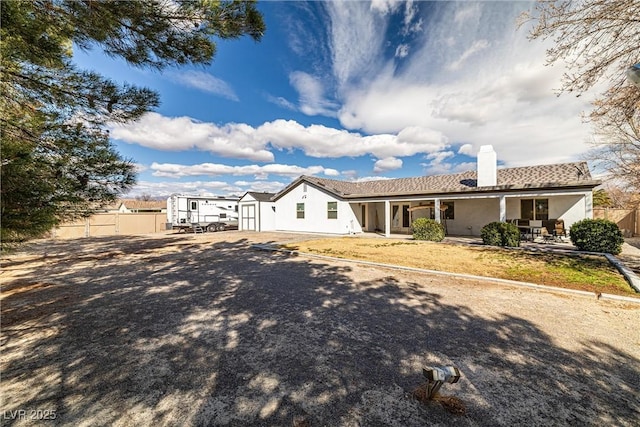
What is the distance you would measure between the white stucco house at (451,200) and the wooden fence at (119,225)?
11665 millimetres

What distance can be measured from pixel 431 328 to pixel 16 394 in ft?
16.5

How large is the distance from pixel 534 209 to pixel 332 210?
12.5 metres

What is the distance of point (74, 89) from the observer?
4.01m

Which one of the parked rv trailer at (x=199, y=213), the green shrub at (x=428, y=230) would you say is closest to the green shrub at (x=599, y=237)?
the green shrub at (x=428, y=230)

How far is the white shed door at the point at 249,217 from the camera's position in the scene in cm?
2383

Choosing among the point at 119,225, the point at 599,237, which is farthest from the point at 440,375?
the point at 119,225

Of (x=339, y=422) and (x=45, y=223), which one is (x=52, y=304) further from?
(x=339, y=422)

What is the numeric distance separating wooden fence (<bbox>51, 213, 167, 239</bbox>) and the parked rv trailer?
5.96ft

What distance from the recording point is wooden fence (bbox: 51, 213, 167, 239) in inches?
804

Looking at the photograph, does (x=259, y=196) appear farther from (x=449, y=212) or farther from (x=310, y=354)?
(x=310, y=354)

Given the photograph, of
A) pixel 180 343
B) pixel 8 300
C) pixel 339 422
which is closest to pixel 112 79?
pixel 180 343

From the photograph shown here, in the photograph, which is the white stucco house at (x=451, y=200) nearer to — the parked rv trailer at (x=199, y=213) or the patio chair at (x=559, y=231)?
the patio chair at (x=559, y=231)

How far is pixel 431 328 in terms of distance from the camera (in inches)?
161

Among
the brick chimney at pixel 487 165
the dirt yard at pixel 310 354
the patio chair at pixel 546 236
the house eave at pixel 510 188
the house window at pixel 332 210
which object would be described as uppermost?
the brick chimney at pixel 487 165
